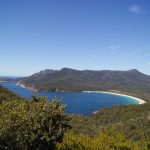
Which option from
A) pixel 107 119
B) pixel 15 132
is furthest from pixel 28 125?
pixel 107 119

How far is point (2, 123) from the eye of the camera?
1135 inches

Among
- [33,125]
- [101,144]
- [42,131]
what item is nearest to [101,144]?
[101,144]

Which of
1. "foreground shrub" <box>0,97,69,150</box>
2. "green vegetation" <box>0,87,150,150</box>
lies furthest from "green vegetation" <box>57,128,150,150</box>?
"foreground shrub" <box>0,97,69,150</box>

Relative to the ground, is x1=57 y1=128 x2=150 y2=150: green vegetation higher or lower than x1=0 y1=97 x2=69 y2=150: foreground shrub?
lower

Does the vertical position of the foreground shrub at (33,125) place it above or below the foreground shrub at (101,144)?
above

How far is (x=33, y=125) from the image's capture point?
96.0ft

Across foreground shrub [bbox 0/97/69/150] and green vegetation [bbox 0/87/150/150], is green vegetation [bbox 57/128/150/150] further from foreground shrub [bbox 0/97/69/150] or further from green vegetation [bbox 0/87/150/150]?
foreground shrub [bbox 0/97/69/150]

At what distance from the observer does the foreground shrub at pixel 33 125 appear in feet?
94.4

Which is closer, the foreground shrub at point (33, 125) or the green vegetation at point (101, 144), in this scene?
the foreground shrub at point (33, 125)

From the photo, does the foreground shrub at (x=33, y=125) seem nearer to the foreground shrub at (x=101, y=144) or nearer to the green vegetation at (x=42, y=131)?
the green vegetation at (x=42, y=131)

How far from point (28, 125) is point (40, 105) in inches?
106

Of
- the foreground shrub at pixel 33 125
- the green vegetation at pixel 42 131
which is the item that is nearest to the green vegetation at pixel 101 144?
the green vegetation at pixel 42 131

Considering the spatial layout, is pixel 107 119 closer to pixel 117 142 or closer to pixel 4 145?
pixel 117 142

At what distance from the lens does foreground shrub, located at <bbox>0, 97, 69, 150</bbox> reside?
94.4 feet
